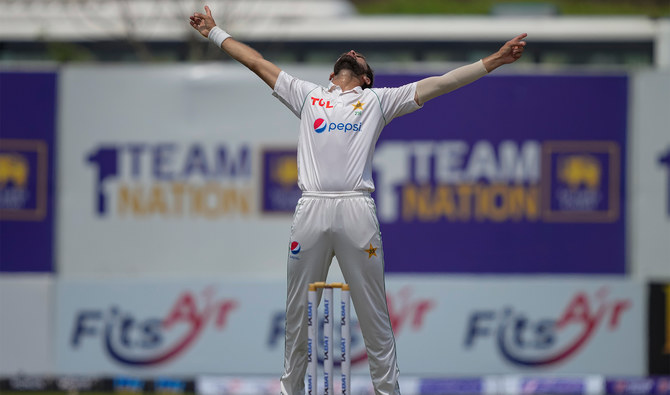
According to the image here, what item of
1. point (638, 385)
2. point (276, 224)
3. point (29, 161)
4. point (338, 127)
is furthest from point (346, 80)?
point (638, 385)

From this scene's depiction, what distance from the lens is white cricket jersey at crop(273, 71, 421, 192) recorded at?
6016 millimetres

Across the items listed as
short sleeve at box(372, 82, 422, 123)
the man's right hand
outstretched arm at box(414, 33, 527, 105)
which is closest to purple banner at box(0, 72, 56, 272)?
the man's right hand

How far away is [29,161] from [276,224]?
2.69 m

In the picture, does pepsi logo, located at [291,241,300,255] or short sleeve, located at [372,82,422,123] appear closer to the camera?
pepsi logo, located at [291,241,300,255]

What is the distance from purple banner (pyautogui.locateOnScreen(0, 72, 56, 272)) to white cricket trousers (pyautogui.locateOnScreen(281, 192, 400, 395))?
528cm

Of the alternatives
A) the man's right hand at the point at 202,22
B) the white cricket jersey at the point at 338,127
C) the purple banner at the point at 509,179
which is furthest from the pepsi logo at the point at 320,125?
the purple banner at the point at 509,179

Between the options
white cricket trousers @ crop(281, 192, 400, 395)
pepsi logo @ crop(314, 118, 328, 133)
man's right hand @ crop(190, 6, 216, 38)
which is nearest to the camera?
white cricket trousers @ crop(281, 192, 400, 395)

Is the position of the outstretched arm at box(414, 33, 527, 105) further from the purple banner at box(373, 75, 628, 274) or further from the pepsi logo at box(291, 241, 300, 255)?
the purple banner at box(373, 75, 628, 274)

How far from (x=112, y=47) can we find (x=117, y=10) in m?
0.89

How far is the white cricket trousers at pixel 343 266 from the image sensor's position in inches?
235

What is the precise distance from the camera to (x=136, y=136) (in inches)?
420

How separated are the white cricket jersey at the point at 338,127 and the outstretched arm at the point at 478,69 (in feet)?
0.54

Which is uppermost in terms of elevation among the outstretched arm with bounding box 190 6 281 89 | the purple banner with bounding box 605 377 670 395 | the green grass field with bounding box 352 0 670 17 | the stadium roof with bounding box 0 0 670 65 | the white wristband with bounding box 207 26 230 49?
the green grass field with bounding box 352 0 670 17

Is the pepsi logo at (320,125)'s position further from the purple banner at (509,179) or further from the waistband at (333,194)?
the purple banner at (509,179)
